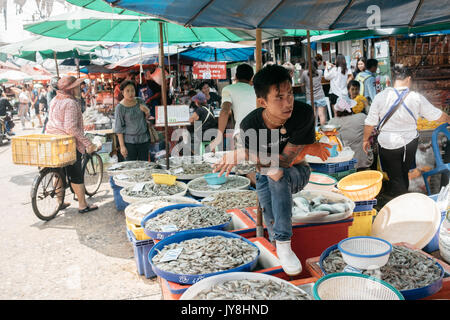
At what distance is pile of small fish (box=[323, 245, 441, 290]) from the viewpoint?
211 centimetres

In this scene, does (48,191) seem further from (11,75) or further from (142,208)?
(11,75)

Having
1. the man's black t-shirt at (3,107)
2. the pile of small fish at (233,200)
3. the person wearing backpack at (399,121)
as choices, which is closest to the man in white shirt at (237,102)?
the pile of small fish at (233,200)

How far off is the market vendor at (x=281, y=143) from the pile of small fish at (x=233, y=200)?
1.52m

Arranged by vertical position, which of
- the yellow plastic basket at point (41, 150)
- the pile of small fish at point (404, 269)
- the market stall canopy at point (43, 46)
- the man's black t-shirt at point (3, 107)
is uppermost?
the market stall canopy at point (43, 46)

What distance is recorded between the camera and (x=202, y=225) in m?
3.12

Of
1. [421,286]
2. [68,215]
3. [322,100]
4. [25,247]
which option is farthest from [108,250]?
[322,100]

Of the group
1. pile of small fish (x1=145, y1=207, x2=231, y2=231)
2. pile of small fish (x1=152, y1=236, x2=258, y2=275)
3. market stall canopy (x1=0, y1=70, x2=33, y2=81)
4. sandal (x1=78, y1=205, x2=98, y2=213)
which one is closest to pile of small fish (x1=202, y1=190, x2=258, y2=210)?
pile of small fish (x1=145, y1=207, x2=231, y2=231)

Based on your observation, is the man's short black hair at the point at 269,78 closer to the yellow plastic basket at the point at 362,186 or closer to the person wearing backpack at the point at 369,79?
the yellow plastic basket at the point at 362,186

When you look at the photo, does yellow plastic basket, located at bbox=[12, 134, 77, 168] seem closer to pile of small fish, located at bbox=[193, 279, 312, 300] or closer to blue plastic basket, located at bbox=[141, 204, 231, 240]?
blue plastic basket, located at bbox=[141, 204, 231, 240]

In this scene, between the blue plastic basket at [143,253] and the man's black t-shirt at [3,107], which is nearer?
the blue plastic basket at [143,253]

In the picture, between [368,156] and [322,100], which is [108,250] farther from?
[322,100]

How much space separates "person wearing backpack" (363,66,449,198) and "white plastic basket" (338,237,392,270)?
108 inches

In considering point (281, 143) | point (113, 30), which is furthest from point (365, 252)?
point (113, 30)

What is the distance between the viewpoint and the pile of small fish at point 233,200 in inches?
161
